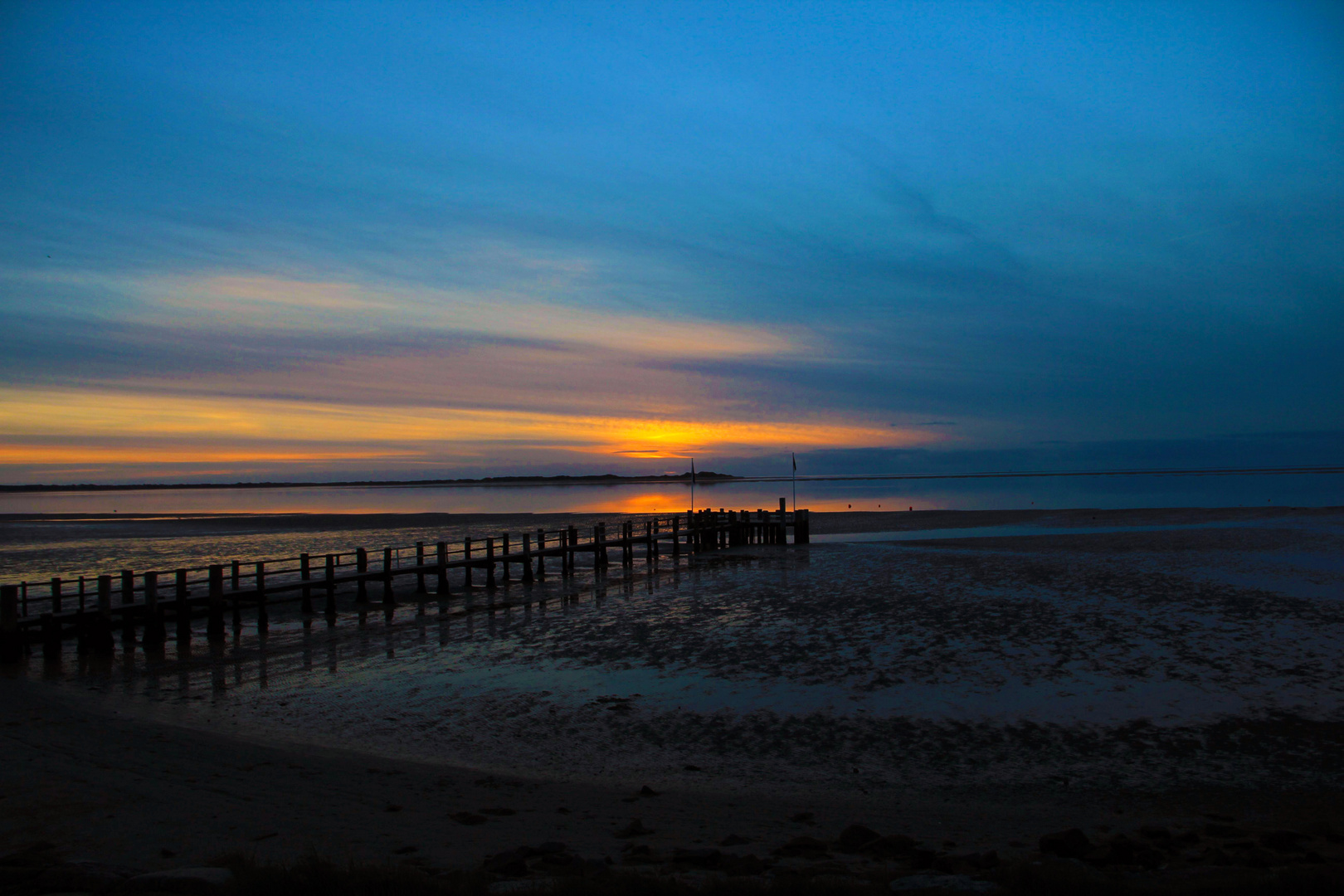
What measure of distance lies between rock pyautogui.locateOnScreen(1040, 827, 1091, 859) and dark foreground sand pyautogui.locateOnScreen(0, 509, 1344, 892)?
8 cm

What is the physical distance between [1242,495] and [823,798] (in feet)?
284

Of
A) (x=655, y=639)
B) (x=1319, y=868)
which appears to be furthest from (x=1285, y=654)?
(x=655, y=639)

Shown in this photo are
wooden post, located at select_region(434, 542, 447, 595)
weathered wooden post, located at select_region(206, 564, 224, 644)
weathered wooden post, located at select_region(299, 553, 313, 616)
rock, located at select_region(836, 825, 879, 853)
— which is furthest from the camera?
wooden post, located at select_region(434, 542, 447, 595)

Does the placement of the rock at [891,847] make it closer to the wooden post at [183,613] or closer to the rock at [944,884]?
the rock at [944,884]

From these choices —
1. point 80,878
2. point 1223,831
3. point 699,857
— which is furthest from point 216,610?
point 1223,831

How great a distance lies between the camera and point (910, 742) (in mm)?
9602

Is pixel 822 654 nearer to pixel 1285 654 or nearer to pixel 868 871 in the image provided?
pixel 1285 654

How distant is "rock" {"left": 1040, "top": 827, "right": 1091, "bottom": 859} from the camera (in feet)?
19.9

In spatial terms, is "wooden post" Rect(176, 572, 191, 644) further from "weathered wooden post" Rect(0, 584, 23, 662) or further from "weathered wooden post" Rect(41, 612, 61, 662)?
"weathered wooden post" Rect(0, 584, 23, 662)

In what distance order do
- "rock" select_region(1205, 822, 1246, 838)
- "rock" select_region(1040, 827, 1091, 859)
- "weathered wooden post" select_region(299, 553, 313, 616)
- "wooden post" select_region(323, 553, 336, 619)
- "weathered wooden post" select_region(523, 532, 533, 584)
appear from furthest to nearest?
"weathered wooden post" select_region(523, 532, 533, 584) < "weathered wooden post" select_region(299, 553, 313, 616) < "wooden post" select_region(323, 553, 336, 619) < "rock" select_region(1205, 822, 1246, 838) < "rock" select_region(1040, 827, 1091, 859)

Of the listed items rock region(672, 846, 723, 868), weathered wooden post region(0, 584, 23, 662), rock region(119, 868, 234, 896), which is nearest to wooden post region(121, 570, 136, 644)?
weathered wooden post region(0, 584, 23, 662)

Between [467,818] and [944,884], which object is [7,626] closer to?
[467,818]

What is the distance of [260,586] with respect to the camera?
18.8 metres

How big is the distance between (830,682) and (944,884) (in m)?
7.32
